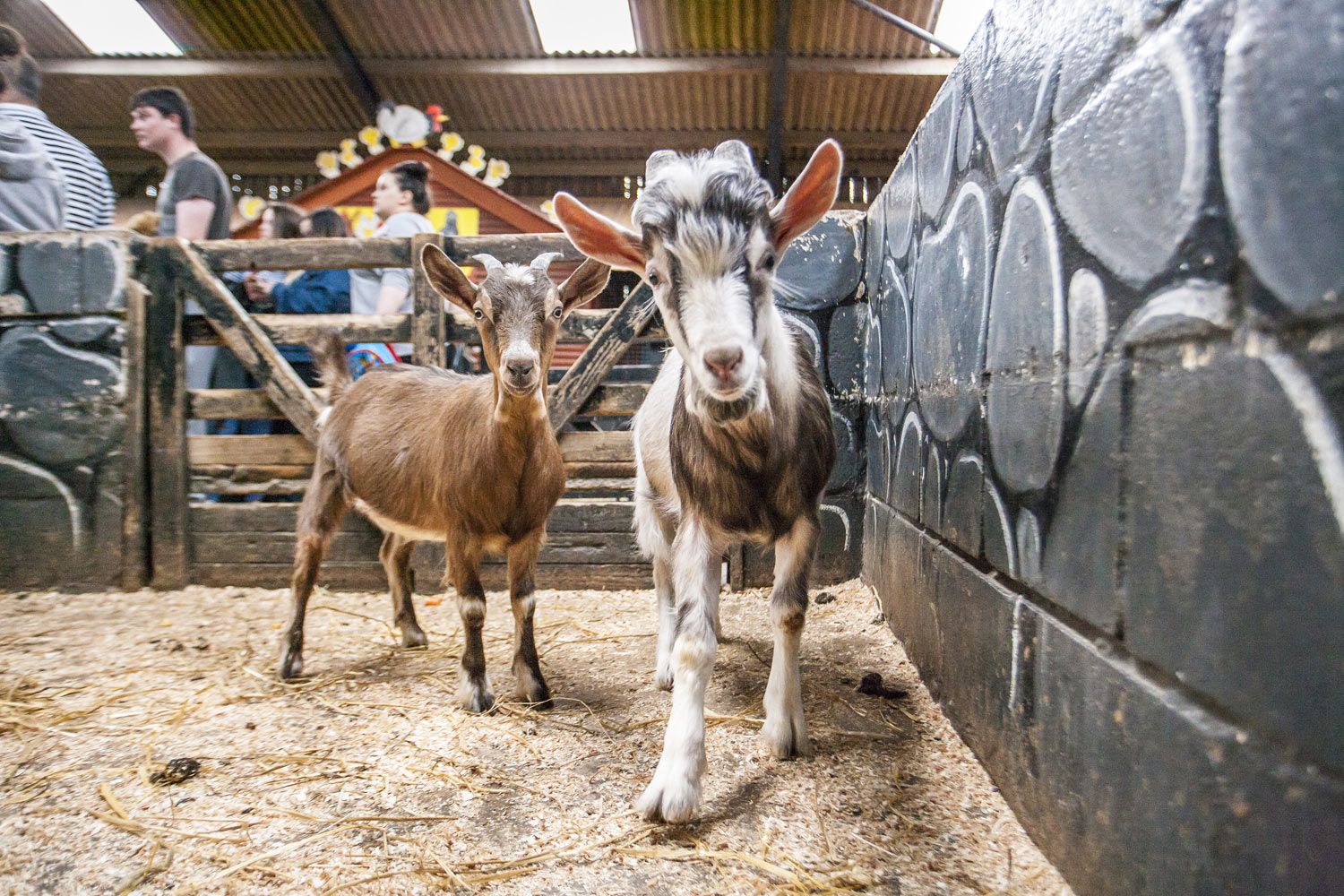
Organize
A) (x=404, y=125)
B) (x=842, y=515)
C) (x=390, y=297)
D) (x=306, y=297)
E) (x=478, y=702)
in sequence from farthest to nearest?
(x=404, y=125), (x=306, y=297), (x=390, y=297), (x=842, y=515), (x=478, y=702)

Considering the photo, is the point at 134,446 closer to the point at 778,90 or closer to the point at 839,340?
the point at 839,340

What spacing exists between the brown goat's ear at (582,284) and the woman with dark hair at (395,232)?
2014 millimetres

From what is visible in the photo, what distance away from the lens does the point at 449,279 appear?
9.56 feet

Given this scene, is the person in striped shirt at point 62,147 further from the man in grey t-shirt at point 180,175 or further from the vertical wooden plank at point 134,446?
the vertical wooden plank at point 134,446

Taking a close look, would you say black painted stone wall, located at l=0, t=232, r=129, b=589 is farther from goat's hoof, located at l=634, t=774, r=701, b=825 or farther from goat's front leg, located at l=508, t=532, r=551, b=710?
goat's hoof, located at l=634, t=774, r=701, b=825

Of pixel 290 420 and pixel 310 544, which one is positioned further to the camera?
pixel 290 420

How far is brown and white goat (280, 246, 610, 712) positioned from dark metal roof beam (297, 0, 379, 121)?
25.8ft

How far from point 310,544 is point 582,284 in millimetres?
1784

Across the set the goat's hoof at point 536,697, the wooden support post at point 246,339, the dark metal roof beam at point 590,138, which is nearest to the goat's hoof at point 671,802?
the goat's hoof at point 536,697

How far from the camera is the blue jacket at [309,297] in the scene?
188 inches

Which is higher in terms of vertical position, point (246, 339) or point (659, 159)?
point (659, 159)

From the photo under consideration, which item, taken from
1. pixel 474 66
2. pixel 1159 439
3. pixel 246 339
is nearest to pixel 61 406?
pixel 246 339

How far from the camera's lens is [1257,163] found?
0.94m

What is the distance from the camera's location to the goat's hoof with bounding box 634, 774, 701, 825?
6.27ft
